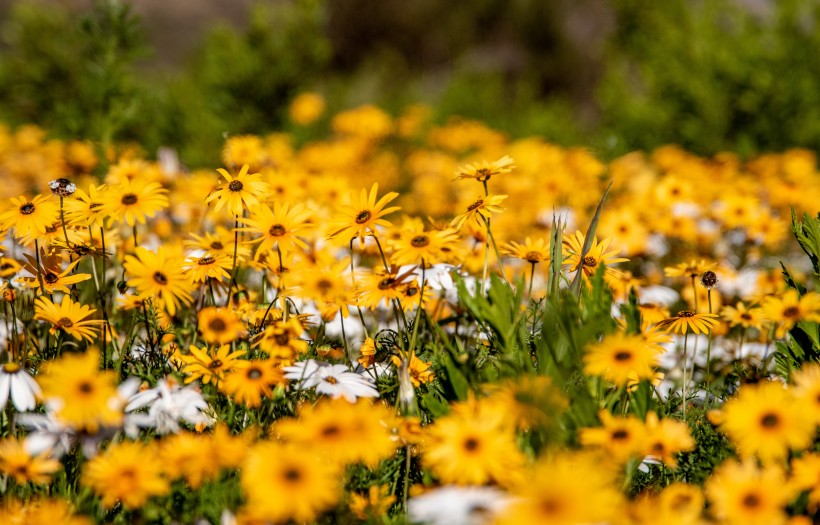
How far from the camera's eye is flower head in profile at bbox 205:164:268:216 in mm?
1938

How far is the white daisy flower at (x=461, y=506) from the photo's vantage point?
3.68 feet

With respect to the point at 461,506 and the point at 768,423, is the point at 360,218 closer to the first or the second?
the point at 461,506

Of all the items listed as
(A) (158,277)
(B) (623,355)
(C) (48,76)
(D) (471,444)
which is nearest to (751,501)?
(B) (623,355)

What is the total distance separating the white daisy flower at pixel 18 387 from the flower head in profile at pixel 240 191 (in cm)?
62

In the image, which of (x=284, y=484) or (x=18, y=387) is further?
(x=18, y=387)

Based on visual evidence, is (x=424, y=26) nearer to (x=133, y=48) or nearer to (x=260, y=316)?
(x=133, y=48)

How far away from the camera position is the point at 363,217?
73.7 inches

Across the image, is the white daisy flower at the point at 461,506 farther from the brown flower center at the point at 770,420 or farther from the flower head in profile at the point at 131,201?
the flower head in profile at the point at 131,201

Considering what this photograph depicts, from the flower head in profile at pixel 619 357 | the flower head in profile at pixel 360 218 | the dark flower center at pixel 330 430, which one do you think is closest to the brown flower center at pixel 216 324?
the flower head in profile at pixel 360 218

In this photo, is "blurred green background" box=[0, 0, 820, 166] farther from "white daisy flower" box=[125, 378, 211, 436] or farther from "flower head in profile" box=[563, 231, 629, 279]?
"white daisy flower" box=[125, 378, 211, 436]

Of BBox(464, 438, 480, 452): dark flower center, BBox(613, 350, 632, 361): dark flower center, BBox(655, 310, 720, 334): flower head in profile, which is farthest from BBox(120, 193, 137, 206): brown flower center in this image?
BBox(655, 310, 720, 334): flower head in profile

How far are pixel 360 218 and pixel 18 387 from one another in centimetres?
86

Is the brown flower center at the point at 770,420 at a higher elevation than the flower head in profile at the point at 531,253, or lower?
lower

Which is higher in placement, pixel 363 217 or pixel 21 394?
pixel 363 217
